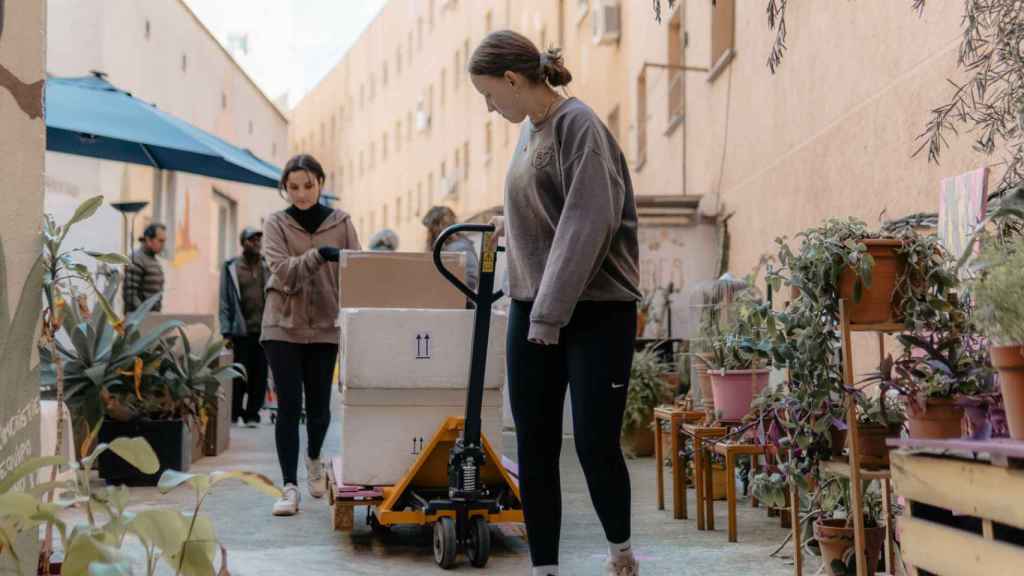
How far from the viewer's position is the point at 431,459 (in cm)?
537

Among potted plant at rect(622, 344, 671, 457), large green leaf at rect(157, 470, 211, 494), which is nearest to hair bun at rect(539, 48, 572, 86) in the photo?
large green leaf at rect(157, 470, 211, 494)

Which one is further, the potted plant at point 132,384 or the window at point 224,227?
the window at point 224,227

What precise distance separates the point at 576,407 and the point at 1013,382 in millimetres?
1521

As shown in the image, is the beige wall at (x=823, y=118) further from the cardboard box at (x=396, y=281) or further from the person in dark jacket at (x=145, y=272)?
the person in dark jacket at (x=145, y=272)

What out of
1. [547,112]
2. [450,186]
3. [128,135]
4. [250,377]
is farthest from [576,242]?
[450,186]

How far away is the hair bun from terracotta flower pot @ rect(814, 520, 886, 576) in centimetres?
174

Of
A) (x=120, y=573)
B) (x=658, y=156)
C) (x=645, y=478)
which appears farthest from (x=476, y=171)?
(x=120, y=573)

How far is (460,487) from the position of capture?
4992 mm

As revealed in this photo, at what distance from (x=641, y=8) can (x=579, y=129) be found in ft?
41.5

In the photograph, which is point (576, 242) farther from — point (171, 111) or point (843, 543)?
point (171, 111)

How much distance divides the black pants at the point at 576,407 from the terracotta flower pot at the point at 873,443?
743 mm

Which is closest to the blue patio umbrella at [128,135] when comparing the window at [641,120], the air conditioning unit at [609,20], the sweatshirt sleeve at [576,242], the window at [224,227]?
the sweatshirt sleeve at [576,242]

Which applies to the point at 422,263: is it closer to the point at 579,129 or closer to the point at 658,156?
the point at 579,129

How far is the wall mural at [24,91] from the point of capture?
9.98ft
